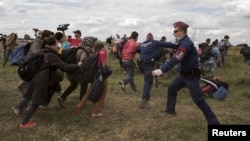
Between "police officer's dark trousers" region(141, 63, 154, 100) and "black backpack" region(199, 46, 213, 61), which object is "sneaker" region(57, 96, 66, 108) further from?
"black backpack" region(199, 46, 213, 61)

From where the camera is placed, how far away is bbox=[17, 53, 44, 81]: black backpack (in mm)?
6758

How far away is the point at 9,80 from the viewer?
43.3 ft

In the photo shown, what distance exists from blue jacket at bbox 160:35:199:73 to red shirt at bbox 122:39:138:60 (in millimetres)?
2959

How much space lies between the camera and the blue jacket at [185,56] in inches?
254

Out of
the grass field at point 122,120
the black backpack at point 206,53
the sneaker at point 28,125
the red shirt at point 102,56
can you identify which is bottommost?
the grass field at point 122,120

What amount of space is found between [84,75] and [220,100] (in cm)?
446

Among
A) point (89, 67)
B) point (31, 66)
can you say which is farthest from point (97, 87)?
point (31, 66)

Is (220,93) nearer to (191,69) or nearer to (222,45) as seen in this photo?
(191,69)

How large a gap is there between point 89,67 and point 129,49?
2.94 meters

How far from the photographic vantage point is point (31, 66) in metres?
6.76

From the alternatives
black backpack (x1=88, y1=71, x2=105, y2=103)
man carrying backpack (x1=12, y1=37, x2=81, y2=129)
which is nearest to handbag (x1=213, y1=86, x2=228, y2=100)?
black backpack (x1=88, y1=71, x2=105, y2=103)

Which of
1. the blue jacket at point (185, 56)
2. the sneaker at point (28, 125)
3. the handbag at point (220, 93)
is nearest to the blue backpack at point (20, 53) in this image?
the sneaker at point (28, 125)

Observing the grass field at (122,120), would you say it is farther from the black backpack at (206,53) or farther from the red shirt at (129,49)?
the black backpack at (206,53)

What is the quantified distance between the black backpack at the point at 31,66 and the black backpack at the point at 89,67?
Result: 916mm
